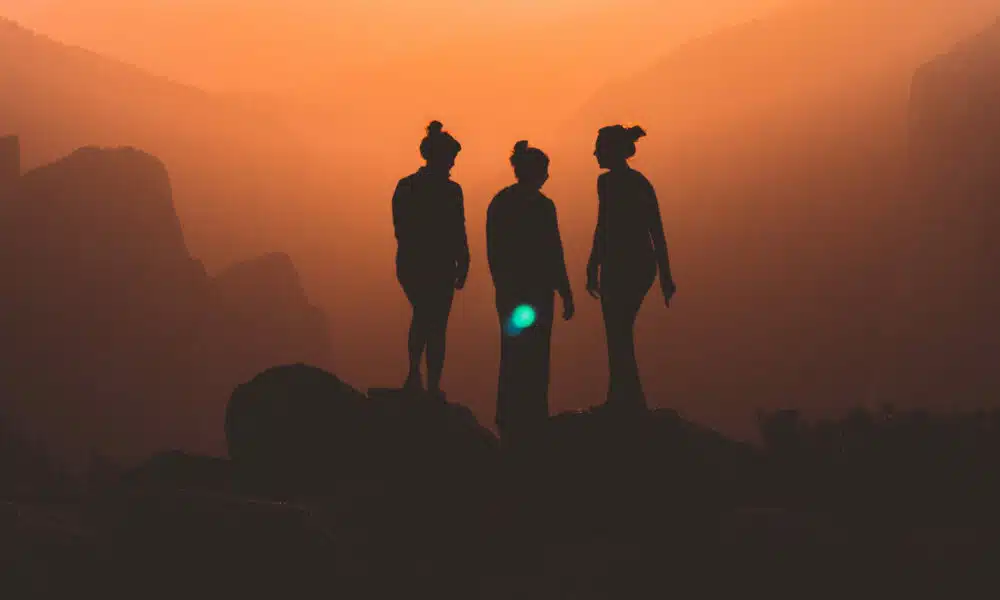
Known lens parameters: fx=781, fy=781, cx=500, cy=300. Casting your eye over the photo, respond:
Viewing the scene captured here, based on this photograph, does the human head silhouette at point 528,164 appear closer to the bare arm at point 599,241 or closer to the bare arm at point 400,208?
the bare arm at point 599,241

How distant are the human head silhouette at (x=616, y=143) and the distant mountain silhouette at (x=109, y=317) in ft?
250

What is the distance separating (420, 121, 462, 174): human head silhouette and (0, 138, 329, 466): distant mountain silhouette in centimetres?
7457

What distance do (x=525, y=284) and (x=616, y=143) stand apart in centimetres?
205

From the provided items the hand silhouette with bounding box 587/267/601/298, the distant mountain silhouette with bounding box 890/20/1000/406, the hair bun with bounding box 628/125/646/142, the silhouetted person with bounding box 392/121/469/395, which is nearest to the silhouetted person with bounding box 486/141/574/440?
the hand silhouette with bounding box 587/267/601/298

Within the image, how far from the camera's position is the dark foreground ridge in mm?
5953

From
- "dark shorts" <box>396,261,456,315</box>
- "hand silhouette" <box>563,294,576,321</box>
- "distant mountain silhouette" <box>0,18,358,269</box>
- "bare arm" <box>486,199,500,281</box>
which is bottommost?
"hand silhouette" <box>563,294,576,321</box>

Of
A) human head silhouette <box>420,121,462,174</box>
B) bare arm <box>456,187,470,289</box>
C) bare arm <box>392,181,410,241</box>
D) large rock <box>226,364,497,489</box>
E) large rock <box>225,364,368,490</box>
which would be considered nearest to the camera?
large rock <box>226,364,497,489</box>

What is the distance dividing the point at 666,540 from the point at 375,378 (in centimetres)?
12407

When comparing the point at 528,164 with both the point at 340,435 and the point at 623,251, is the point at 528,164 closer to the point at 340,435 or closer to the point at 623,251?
the point at 623,251

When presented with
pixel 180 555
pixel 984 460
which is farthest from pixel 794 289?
pixel 180 555

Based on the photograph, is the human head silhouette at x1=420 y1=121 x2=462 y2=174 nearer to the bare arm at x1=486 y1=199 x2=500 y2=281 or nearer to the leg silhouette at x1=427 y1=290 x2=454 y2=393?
the bare arm at x1=486 y1=199 x2=500 y2=281

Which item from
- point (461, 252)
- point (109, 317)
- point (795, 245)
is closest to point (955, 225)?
point (795, 245)

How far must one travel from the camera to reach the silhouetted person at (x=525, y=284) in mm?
9625

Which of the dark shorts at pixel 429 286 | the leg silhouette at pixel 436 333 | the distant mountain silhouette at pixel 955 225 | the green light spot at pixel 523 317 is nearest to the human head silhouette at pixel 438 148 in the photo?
the dark shorts at pixel 429 286
